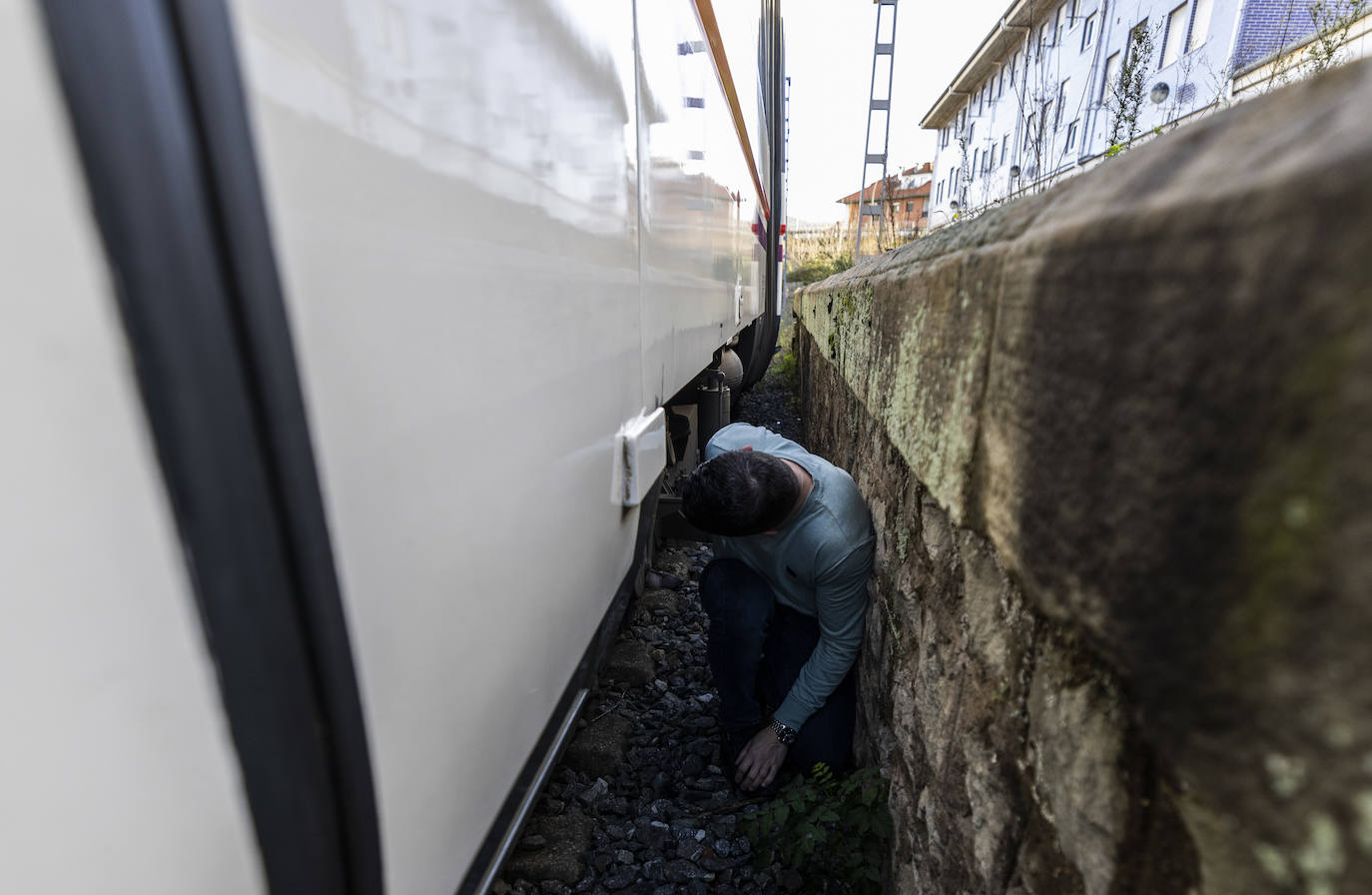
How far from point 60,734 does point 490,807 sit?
0.62 meters

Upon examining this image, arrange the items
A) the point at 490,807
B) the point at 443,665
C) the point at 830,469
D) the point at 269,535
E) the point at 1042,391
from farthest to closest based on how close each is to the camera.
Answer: the point at 830,469, the point at 490,807, the point at 443,665, the point at 1042,391, the point at 269,535

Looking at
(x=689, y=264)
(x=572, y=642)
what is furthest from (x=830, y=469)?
(x=572, y=642)

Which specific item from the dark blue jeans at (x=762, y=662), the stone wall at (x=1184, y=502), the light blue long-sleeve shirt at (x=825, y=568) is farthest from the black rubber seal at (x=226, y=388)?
the dark blue jeans at (x=762, y=662)

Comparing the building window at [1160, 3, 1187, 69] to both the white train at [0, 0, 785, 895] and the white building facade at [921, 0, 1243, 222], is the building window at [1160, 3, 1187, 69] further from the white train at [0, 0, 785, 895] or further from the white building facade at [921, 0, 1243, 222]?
the white train at [0, 0, 785, 895]

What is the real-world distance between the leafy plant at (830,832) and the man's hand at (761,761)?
335 millimetres

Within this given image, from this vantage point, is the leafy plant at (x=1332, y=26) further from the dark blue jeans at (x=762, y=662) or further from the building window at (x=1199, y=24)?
the building window at (x=1199, y=24)

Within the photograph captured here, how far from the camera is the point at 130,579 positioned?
467 mm

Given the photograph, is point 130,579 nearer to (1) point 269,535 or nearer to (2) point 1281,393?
(1) point 269,535

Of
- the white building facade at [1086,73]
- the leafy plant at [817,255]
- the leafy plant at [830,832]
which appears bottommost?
the leafy plant at [830,832]

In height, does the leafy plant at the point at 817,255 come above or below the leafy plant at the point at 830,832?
above

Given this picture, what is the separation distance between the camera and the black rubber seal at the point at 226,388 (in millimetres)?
431

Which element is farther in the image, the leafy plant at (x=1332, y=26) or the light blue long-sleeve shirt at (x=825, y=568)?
the leafy plant at (x=1332, y=26)

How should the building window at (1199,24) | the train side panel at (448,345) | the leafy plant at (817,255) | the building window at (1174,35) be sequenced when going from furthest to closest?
the leafy plant at (817,255), the building window at (1174,35), the building window at (1199,24), the train side panel at (448,345)

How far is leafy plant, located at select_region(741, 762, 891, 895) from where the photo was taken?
1681 mm
